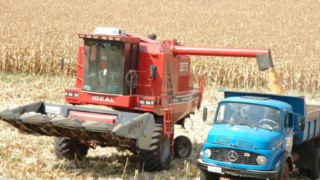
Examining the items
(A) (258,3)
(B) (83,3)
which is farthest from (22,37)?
(A) (258,3)

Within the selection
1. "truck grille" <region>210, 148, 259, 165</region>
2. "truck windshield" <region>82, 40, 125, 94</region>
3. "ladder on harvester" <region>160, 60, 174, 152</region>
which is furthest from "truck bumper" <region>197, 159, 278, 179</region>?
"truck windshield" <region>82, 40, 125, 94</region>

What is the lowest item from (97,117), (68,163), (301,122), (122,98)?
(68,163)

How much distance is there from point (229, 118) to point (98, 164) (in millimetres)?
2910

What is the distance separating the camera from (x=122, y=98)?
10.6m

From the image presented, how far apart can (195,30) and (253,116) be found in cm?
1737

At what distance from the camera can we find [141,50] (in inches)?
439

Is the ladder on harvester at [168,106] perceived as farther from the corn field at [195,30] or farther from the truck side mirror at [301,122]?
the corn field at [195,30]

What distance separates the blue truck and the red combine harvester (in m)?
1.24

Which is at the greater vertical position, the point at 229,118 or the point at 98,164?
the point at 229,118

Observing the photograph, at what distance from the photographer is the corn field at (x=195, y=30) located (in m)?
19.8

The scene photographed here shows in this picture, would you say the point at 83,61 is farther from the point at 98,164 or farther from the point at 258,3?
the point at 258,3

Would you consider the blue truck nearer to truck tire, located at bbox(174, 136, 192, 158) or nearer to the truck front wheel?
the truck front wheel

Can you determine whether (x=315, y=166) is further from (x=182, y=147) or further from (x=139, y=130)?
(x=139, y=130)

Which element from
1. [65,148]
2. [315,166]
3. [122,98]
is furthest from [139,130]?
[315,166]
